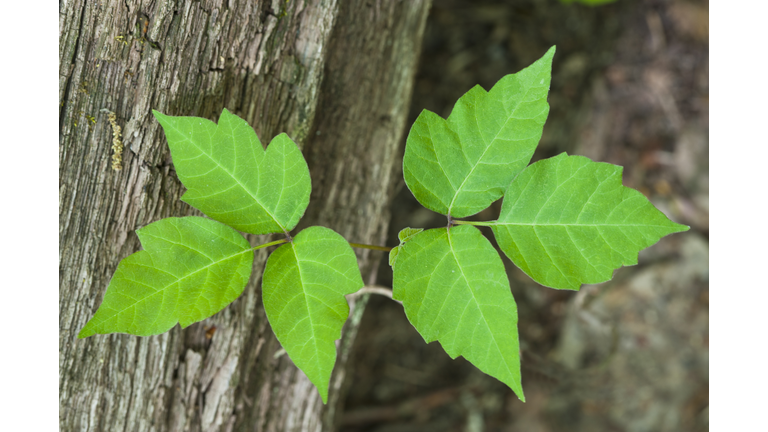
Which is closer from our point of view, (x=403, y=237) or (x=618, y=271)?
(x=403, y=237)

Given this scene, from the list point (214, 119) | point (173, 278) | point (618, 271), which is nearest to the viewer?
point (173, 278)

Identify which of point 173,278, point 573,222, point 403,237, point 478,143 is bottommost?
point 173,278

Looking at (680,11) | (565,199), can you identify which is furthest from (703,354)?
(565,199)

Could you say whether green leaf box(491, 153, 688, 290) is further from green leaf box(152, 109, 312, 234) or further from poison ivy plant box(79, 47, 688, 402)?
green leaf box(152, 109, 312, 234)

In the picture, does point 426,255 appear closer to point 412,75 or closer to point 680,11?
point 412,75

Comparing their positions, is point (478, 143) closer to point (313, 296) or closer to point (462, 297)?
point (462, 297)

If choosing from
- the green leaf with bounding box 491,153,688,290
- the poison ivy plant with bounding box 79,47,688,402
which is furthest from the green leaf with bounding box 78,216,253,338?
the green leaf with bounding box 491,153,688,290

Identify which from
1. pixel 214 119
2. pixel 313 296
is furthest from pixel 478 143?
pixel 214 119
